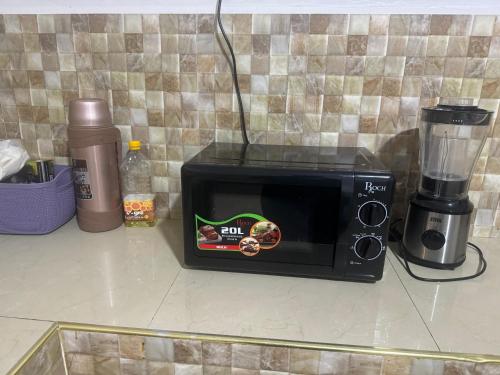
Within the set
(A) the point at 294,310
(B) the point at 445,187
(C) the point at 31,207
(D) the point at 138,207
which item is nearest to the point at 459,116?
(B) the point at 445,187

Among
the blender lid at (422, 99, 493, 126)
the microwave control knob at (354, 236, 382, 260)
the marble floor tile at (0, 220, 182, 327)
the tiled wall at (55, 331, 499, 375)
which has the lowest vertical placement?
the tiled wall at (55, 331, 499, 375)

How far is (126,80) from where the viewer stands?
995 millimetres

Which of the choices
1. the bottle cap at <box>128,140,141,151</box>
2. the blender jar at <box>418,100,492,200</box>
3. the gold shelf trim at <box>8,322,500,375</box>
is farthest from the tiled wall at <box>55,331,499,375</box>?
the bottle cap at <box>128,140,141,151</box>

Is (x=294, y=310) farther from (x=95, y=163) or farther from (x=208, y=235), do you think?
(x=95, y=163)

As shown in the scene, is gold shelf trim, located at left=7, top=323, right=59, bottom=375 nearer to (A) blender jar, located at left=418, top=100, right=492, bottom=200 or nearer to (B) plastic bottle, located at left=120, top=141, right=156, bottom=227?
(B) plastic bottle, located at left=120, top=141, right=156, bottom=227

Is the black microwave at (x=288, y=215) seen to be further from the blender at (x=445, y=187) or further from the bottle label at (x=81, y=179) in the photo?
the bottle label at (x=81, y=179)

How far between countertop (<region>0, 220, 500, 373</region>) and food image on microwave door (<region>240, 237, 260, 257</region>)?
0.17 ft

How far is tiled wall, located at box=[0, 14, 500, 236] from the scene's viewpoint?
894 millimetres

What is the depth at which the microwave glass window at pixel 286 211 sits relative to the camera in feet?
2.42

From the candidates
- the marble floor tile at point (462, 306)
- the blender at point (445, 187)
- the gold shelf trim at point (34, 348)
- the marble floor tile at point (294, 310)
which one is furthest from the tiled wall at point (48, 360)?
the blender at point (445, 187)

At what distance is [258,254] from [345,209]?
194mm

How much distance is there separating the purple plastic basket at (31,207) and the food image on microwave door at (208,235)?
43cm

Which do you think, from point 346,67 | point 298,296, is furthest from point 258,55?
point 298,296

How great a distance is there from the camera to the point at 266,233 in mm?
760
